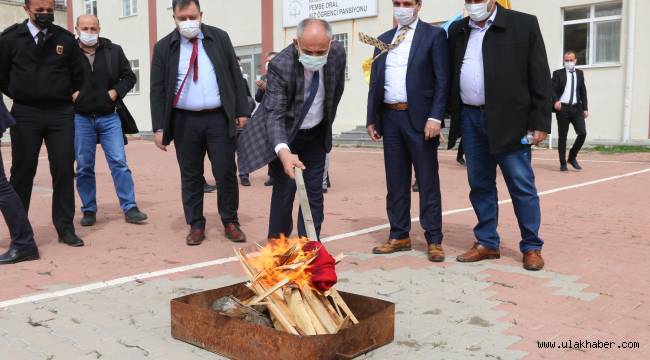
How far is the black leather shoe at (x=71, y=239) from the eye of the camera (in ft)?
19.1

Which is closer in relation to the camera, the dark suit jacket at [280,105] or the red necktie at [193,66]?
the dark suit jacket at [280,105]

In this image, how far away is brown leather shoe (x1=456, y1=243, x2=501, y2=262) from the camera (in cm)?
516

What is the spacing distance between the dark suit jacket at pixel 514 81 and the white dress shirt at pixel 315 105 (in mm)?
1195

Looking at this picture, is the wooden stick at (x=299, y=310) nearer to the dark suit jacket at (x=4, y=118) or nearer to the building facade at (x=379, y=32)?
the dark suit jacket at (x=4, y=118)

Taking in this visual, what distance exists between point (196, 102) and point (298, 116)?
5.01ft

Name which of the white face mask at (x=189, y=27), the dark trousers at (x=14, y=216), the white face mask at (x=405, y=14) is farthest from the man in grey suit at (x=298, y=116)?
the dark trousers at (x=14, y=216)

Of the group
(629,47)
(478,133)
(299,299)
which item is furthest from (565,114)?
(299,299)

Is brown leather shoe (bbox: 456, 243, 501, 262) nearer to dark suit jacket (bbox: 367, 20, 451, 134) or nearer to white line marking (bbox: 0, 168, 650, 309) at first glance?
dark suit jacket (bbox: 367, 20, 451, 134)

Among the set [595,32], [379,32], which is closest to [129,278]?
[595,32]

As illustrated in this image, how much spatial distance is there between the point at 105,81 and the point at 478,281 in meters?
4.40

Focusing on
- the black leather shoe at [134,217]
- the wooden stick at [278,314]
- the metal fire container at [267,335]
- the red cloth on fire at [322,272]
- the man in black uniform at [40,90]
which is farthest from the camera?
the black leather shoe at [134,217]

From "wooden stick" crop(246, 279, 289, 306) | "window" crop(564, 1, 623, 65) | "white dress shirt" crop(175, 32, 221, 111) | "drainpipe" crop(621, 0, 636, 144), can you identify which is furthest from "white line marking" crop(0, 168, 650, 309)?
"window" crop(564, 1, 623, 65)

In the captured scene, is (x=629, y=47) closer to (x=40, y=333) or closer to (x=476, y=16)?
(x=476, y=16)

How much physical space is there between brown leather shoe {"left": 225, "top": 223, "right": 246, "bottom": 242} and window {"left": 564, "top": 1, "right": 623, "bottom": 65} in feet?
44.0
